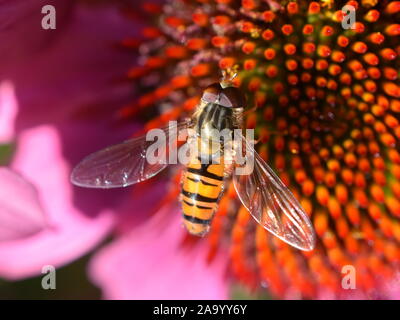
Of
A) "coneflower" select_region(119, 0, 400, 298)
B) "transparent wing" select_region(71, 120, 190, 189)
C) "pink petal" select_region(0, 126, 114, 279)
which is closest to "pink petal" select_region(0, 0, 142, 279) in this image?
"pink petal" select_region(0, 126, 114, 279)

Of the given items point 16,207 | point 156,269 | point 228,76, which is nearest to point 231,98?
A: point 228,76

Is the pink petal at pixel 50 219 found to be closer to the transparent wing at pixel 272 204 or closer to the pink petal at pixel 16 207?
the pink petal at pixel 16 207

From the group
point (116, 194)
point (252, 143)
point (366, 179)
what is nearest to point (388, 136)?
point (366, 179)

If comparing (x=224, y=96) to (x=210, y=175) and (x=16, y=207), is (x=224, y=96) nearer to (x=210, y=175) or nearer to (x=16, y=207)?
(x=210, y=175)

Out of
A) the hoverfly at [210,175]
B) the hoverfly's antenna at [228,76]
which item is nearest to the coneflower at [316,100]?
the hoverfly's antenna at [228,76]
